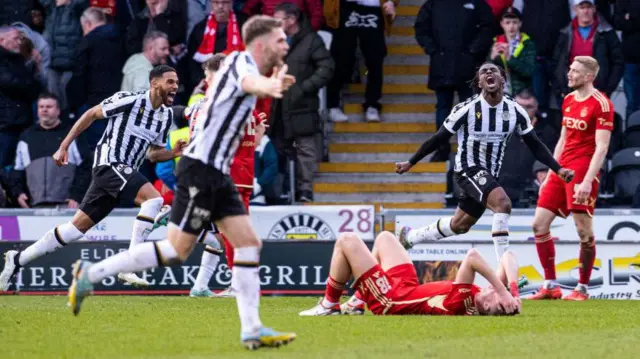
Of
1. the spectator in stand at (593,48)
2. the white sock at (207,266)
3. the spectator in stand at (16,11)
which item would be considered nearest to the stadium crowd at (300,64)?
the spectator in stand at (593,48)

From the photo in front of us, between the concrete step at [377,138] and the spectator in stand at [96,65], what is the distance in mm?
3183

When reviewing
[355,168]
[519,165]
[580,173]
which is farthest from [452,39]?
[580,173]

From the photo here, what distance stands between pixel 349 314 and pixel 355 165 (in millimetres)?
7957

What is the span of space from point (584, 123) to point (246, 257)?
629cm

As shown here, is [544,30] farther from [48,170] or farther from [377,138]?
[48,170]

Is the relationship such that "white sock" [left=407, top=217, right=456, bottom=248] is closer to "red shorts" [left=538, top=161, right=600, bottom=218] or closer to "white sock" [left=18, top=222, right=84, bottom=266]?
"red shorts" [left=538, top=161, right=600, bottom=218]

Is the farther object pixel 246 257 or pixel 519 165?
pixel 519 165

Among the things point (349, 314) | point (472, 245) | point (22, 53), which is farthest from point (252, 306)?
point (22, 53)

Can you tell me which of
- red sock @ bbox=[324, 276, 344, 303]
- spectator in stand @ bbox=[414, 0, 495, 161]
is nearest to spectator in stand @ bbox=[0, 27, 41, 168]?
spectator in stand @ bbox=[414, 0, 495, 161]

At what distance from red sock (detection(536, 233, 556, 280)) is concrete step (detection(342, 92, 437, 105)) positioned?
5.61m

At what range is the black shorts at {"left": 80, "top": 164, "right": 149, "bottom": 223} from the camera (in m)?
14.1

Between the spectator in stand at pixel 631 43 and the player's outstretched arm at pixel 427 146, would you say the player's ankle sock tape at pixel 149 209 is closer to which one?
the player's outstretched arm at pixel 427 146

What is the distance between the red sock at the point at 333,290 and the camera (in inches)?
445

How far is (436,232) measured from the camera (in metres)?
14.3
